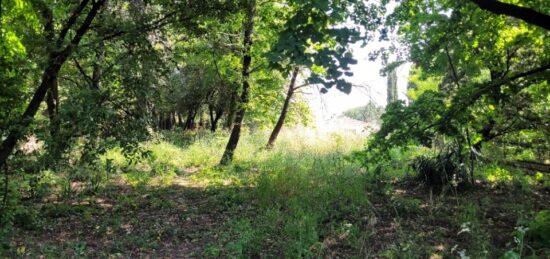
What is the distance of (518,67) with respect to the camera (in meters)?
6.11

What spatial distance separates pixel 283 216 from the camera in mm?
5992

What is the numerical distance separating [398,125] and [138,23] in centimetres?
378

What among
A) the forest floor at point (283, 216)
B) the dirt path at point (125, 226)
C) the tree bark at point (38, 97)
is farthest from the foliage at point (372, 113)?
the tree bark at point (38, 97)

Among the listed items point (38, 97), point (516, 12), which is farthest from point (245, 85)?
point (516, 12)

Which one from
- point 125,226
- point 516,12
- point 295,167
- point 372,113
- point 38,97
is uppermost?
point 516,12

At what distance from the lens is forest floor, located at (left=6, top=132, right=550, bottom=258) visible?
499 centimetres

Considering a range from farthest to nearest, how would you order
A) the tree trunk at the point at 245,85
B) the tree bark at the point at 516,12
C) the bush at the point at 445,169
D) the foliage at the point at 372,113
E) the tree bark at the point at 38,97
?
the foliage at the point at 372,113 < the tree trunk at the point at 245,85 < the bush at the point at 445,169 < the tree bark at the point at 38,97 < the tree bark at the point at 516,12

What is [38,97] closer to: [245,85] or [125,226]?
[125,226]

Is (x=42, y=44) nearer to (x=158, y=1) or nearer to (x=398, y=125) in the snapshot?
(x=158, y=1)

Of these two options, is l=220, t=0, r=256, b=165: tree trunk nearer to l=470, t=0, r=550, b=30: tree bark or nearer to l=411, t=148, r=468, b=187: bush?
l=411, t=148, r=468, b=187: bush

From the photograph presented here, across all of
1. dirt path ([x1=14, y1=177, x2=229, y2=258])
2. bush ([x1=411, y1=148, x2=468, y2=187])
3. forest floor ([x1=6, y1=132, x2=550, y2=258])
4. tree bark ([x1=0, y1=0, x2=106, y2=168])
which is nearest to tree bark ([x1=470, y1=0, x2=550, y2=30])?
forest floor ([x1=6, y1=132, x2=550, y2=258])

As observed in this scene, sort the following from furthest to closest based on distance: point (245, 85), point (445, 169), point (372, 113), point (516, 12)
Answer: point (372, 113) < point (245, 85) < point (445, 169) < point (516, 12)

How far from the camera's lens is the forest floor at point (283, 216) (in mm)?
4988

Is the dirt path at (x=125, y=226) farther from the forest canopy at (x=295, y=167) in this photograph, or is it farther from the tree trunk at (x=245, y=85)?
the tree trunk at (x=245, y=85)
